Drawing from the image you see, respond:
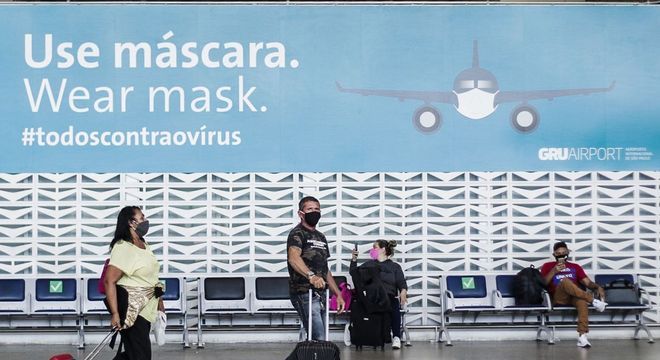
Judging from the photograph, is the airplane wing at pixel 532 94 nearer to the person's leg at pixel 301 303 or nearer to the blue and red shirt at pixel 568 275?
the blue and red shirt at pixel 568 275

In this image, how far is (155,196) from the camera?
48.7ft

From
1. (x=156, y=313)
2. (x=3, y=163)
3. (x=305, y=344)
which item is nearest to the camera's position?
(x=156, y=313)

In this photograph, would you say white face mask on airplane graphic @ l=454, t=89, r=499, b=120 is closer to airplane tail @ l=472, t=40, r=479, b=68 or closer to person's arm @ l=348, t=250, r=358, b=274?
airplane tail @ l=472, t=40, r=479, b=68

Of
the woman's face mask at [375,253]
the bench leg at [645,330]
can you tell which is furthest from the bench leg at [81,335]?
the bench leg at [645,330]

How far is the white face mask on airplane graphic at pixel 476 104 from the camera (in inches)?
594

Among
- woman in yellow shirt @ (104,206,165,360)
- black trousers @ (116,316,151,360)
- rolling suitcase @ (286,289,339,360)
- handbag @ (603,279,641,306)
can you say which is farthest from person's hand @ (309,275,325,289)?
handbag @ (603,279,641,306)

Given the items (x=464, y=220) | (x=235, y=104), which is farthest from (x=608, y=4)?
(x=235, y=104)

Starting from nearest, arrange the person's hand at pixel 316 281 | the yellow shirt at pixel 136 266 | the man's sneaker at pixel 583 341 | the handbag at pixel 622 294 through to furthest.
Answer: the yellow shirt at pixel 136 266 < the person's hand at pixel 316 281 < the man's sneaker at pixel 583 341 < the handbag at pixel 622 294

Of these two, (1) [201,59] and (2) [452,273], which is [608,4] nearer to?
(2) [452,273]

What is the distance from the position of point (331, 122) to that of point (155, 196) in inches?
87.8

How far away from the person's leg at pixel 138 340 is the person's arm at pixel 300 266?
1487mm

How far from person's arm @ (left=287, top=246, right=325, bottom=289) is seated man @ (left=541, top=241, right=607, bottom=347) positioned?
488 centimetres

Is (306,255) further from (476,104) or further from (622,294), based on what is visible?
Answer: (622,294)

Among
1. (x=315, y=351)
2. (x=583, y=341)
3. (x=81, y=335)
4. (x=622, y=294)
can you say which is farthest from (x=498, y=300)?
(x=81, y=335)
